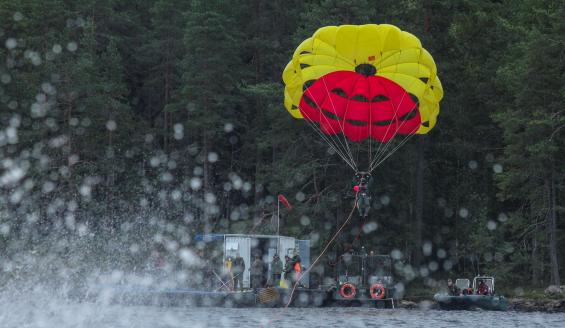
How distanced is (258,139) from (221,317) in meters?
20.8

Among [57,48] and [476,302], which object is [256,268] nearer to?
[476,302]

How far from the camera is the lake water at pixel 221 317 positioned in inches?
883

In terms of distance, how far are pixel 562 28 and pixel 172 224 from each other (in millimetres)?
20692

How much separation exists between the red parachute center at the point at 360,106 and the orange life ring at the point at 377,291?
5.04m

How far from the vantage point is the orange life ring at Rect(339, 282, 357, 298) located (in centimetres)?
3175

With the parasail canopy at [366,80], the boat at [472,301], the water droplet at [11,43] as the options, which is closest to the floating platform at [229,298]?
the boat at [472,301]

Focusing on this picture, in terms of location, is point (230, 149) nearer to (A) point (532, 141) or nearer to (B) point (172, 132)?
(B) point (172, 132)

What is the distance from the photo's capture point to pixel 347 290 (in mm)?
31828

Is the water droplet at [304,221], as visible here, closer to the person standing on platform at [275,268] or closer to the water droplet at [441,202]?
the person standing on platform at [275,268]

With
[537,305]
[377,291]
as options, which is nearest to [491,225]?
[537,305]

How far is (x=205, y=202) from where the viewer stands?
49.0m

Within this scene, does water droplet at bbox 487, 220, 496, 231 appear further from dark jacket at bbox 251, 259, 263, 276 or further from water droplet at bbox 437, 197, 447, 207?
dark jacket at bbox 251, 259, 263, 276

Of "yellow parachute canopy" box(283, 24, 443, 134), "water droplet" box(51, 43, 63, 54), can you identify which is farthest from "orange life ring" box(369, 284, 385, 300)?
"water droplet" box(51, 43, 63, 54)

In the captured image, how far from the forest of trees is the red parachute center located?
9.35m
